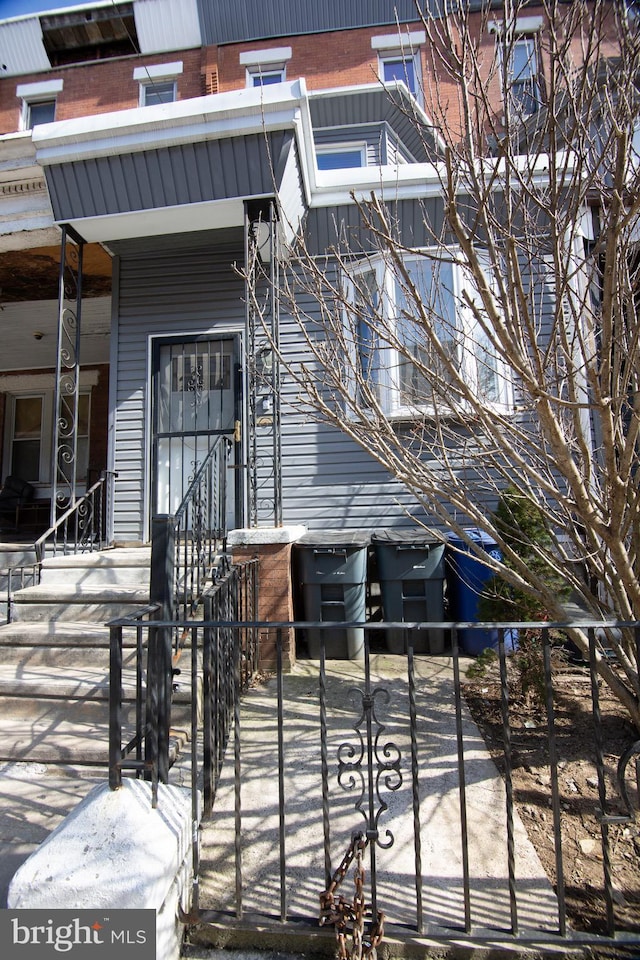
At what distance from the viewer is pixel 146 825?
176 cm

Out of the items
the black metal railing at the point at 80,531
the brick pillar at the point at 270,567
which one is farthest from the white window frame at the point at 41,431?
the brick pillar at the point at 270,567

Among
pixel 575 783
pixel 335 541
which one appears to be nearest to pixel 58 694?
pixel 335 541

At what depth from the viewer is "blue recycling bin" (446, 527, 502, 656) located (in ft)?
15.0

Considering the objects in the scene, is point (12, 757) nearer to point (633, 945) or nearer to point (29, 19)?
point (633, 945)

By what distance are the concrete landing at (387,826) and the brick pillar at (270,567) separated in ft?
2.71

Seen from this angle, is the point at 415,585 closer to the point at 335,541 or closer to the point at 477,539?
the point at 477,539

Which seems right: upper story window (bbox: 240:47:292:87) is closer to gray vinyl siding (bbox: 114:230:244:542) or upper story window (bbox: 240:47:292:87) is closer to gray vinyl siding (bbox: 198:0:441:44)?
gray vinyl siding (bbox: 198:0:441:44)

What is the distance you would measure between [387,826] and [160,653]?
137cm

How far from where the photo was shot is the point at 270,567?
14.4 feet

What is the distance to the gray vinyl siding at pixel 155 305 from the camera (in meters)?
6.28

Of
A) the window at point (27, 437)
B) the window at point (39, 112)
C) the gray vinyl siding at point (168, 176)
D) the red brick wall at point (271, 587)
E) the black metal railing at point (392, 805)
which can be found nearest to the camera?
the black metal railing at point (392, 805)

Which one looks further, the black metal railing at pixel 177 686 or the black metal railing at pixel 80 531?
the black metal railing at pixel 80 531

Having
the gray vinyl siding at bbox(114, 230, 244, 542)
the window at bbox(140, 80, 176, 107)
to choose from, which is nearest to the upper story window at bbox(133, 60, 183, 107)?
the window at bbox(140, 80, 176, 107)

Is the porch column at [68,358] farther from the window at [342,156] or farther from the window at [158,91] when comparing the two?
the window at [158,91]
